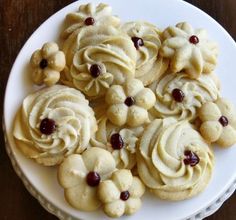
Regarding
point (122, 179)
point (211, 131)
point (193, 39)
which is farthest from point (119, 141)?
point (193, 39)

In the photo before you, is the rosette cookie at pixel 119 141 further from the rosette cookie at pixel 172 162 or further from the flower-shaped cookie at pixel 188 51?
the flower-shaped cookie at pixel 188 51

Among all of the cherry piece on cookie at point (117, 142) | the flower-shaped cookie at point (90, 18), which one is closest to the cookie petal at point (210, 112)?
the cherry piece on cookie at point (117, 142)

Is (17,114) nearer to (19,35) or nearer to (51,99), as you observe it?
(51,99)

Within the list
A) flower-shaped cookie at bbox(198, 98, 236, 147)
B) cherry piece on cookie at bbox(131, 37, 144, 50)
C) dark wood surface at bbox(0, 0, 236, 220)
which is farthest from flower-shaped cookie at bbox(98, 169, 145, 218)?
dark wood surface at bbox(0, 0, 236, 220)

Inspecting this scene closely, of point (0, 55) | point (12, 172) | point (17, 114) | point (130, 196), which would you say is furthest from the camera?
point (0, 55)

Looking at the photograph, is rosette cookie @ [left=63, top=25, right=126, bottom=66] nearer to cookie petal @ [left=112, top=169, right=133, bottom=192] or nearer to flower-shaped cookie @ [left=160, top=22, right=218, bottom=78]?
flower-shaped cookie @ [left=160, top=22, right=218, bottom=78]

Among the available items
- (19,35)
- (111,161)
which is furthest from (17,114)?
(19,35)
